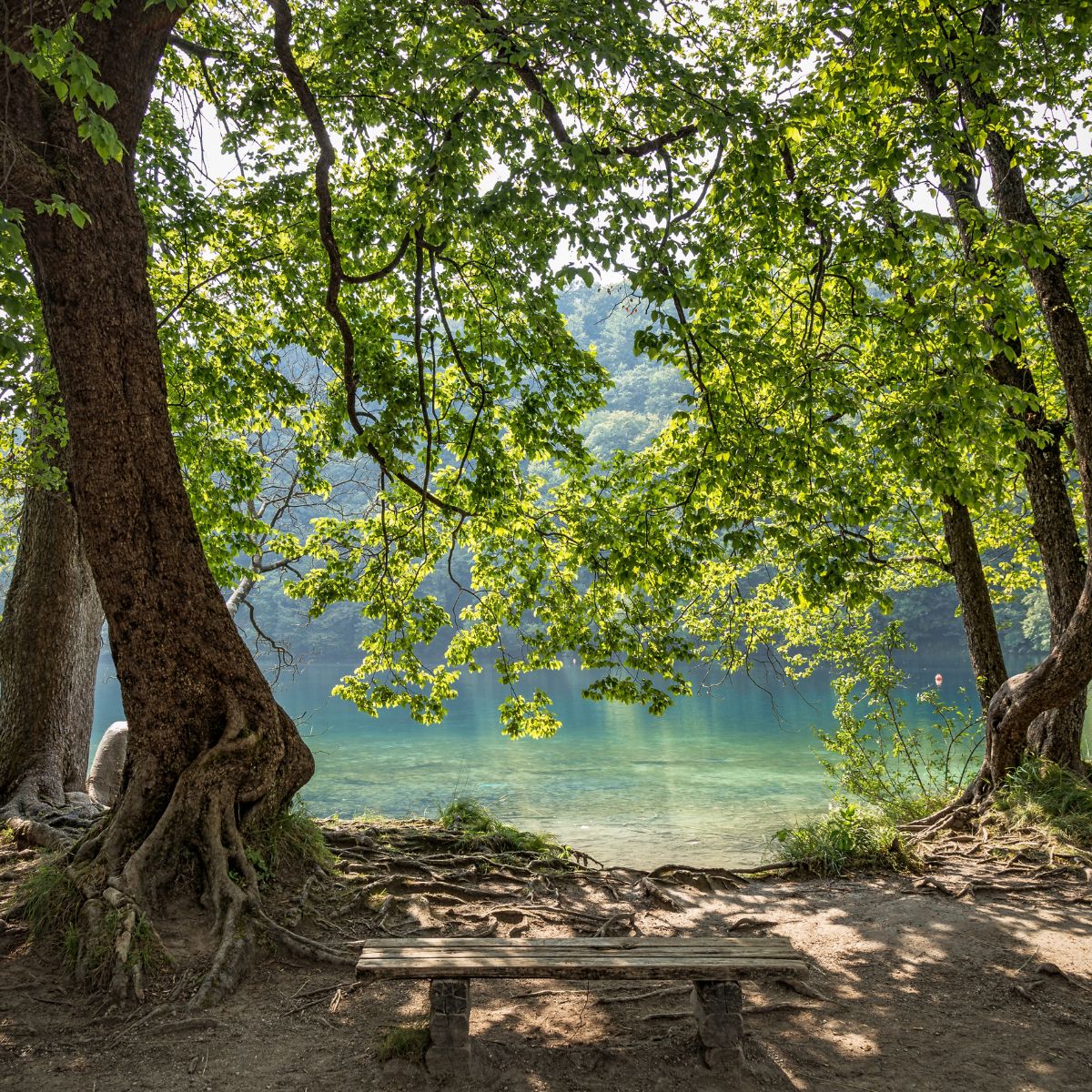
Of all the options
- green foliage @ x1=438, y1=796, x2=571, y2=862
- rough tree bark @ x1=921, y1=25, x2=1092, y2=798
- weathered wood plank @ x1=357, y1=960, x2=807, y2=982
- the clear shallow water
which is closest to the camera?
weathered wood plank @ x1=357, y1=960, x2=807, y2=982

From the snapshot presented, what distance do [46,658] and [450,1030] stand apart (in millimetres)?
6118

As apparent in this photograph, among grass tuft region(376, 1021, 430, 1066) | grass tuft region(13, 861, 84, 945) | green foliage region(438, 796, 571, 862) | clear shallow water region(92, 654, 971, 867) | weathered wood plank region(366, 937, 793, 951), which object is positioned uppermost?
grass tuft region(13, 861, 84, 945)

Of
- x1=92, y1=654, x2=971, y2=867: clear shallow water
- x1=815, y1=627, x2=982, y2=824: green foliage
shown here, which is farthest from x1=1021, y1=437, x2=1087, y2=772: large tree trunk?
x1=92, y1=654, x2=971, y2=867: clear shallow water

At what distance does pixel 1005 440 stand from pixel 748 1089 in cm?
470

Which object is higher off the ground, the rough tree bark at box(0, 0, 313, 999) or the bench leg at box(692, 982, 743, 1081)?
the rough tree bark at box(0, 0, 313, 999)

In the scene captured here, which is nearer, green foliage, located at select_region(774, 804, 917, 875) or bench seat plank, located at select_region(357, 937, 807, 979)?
bench seat plank, located at select_region(357, 937, 807, 979)

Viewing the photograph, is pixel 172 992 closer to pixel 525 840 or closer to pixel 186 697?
pixel 186 697

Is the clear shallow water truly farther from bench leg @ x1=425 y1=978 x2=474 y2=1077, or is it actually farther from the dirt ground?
bench leg @ x1=425 y1=978 x2=474 y2=1077

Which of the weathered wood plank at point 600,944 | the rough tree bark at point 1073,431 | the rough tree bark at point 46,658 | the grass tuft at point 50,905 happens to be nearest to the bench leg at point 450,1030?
the weathered wood plank at point 600,944

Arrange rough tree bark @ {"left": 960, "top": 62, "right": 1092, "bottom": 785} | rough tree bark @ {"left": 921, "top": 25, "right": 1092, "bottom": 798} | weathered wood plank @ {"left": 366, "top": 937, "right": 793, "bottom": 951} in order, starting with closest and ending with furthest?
weathered wood plank @ {"left": 366, "top": 937, "right": 793, "bottom": 951} → rough tree bark @ {"left": 960, "top": 62, "right": 1092, "bottom": 785} → rough tree bark @ {"left": 921, "top": 25, "right": 1092, "bottom": 798}

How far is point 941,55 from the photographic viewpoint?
6301 mm

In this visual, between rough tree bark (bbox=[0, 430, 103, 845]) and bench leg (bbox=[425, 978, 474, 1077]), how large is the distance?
17.3ft

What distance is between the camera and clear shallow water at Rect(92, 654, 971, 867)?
14.5 m

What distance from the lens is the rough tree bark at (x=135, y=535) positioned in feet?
16.3
